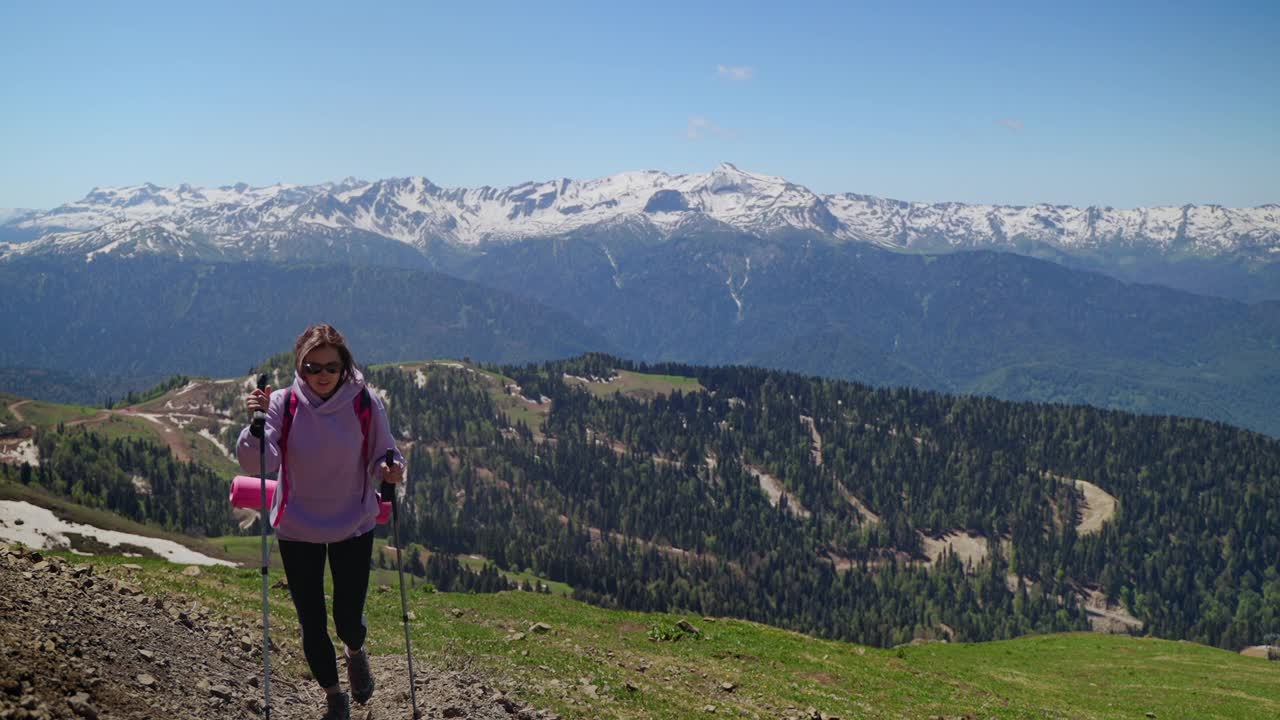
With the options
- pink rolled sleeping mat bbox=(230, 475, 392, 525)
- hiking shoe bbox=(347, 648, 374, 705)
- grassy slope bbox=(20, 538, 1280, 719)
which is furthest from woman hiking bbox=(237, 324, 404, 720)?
grassy slope bbox=(20, 538, 1280, 719)

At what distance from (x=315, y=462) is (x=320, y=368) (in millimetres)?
1646

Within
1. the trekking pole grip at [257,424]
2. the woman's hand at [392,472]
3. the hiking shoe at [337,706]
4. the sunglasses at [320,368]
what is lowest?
the hiking shoe at [337,706]

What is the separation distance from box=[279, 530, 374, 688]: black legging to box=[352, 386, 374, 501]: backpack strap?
1121 mm

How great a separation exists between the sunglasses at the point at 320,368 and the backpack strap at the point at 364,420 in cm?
68

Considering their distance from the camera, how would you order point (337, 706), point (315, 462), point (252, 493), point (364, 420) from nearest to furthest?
point (315, 462) → point (364, 420) → point (252, 493) → point (337, 706)

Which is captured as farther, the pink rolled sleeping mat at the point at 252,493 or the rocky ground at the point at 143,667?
the pink rolled sleeping mat at the point at 252,493

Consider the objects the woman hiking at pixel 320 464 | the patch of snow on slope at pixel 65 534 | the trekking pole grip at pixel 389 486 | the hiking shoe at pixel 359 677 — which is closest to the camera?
the woman hiking at pixel 320 464

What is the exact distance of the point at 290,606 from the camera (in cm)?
3141

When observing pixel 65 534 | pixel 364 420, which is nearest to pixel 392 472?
pixel 364 420

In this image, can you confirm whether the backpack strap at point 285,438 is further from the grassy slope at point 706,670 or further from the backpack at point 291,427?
the grassy slope at point 706,670

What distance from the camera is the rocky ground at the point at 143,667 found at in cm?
1394

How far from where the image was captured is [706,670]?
3212 cm

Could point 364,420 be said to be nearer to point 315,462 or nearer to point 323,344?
point 315,462

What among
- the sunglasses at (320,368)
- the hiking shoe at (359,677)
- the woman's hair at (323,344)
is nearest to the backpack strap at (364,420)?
the woman's hair at (323,344)
